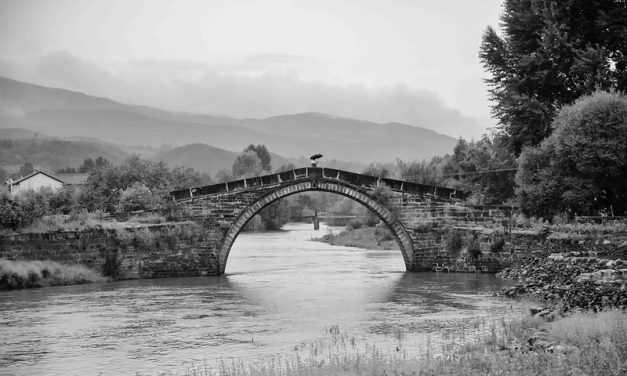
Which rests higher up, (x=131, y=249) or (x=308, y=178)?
(x=308, y=178)

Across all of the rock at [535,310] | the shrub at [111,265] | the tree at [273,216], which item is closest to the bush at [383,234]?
the tree at [273,216]

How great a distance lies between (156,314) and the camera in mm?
22203

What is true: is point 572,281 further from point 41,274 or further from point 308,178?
point 41,274

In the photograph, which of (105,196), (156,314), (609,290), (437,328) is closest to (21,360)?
(156,314)

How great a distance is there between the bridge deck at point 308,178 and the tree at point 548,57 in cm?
603

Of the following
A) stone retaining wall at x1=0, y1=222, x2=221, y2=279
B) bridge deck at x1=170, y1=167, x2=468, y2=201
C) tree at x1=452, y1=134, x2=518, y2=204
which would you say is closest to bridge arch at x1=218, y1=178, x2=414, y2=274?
bridge deck at x1=170, y1=167, x2=468, y2=201

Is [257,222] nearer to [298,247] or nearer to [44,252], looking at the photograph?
[298,247]

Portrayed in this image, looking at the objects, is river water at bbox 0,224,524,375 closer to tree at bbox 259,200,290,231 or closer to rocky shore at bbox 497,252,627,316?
rocky shore at bbox 497,252,627,316

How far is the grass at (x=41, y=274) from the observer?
2814 cm

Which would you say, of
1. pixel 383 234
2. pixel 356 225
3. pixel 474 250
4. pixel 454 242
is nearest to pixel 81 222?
pixel 454 242

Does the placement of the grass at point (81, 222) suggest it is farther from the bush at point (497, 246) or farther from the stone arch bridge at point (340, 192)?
the bush at point (497, 246)

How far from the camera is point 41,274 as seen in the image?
95.0ft

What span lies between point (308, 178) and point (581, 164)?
11069mm

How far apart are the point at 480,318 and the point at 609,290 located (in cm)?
353
